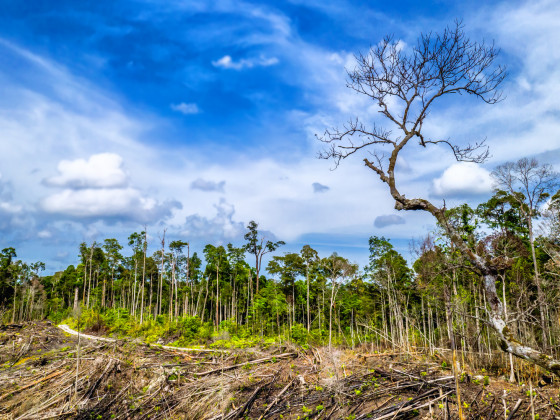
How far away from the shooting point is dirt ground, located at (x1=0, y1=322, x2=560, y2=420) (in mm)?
7832

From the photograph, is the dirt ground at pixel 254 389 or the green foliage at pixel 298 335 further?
the green foliage at pixel 298 335

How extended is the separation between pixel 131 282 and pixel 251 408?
40.8m

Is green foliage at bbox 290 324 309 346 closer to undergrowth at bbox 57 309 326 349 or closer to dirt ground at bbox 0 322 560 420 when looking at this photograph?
undergrowth at bbox 57 309 326 349

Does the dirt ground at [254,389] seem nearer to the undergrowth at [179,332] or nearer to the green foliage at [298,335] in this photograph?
the undergrowth at [179,332]

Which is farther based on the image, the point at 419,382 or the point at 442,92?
the point at 419,382

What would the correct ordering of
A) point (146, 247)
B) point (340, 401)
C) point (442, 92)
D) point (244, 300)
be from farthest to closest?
point (244, 300) < point (146, 247) < point (340, 401) < point (442, 92)

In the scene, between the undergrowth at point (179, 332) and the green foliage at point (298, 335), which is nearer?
the undergrowth at point (179, 332)

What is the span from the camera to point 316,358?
37.9 feet

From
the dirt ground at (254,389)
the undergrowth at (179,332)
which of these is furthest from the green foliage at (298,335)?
the dirt ground at (254,389)

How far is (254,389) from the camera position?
9438 mm

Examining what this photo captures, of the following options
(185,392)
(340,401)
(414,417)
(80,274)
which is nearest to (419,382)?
(414,417)

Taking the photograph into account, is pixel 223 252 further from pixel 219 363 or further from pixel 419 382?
pixel 419 382

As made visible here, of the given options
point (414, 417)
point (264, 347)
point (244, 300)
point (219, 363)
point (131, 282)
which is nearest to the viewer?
point (414, 417)

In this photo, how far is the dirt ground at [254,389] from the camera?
783cm
